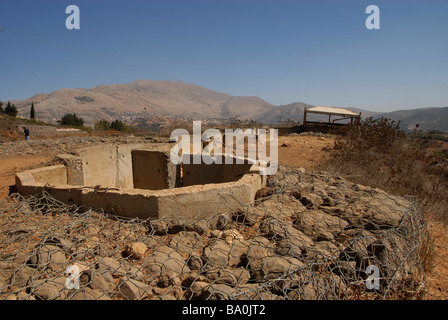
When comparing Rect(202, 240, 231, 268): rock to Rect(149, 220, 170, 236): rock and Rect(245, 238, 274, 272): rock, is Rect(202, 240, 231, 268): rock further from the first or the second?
Rect(149, 220, 170, 236): rock

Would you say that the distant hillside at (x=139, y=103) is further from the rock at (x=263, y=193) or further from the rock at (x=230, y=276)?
the rock at (x=230, y=276)

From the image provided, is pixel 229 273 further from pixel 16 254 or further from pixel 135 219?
pixel 16 254

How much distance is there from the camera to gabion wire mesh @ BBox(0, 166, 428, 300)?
2148 mm

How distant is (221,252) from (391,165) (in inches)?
269

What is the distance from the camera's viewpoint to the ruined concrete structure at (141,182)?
339cm

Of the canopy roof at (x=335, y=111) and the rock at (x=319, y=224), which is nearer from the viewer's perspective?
the rock at (x=319, y=224)

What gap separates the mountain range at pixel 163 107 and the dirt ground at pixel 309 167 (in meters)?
38.0

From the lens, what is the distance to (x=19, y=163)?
26.7 feet

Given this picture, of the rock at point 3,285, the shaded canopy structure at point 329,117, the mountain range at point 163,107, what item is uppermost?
the mountain range at point 163,107

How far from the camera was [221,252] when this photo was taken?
2.64m

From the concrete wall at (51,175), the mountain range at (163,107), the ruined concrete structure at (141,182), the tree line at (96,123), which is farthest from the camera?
the mountain range at (163,107)

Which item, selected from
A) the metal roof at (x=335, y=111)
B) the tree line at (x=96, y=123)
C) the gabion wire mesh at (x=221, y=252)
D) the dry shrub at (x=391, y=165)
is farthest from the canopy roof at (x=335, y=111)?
the tree line at (x=96, y=123)

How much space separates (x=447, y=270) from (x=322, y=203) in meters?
1.51

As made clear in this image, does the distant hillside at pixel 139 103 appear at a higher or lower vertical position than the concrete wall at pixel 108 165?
higher
